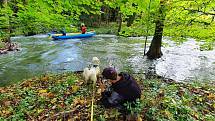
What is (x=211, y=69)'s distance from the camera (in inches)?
617

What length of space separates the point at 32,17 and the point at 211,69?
10.0 m

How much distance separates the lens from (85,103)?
266 inches

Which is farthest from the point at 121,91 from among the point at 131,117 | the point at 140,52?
the point at 140,52

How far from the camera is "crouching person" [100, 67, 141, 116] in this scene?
18.1 feet

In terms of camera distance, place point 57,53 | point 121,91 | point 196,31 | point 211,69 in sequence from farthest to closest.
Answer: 1. point 57,53
2. point 211,69
3. point 196,31
4. point 121,91

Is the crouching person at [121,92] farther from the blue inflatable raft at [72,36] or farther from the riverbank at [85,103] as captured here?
the blue inflatable raft at [72,36]

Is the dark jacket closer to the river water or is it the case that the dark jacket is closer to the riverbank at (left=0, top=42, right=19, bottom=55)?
the river water

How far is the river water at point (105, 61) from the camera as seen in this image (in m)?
14.4

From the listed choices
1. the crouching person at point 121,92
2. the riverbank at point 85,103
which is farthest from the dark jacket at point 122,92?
the riverbank at point 85,103

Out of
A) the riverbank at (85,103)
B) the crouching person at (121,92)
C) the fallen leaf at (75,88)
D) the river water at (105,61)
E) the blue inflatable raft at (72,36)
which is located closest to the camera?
the crouching person at (121,92)

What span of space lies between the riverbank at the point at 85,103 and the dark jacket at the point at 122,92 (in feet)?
0.94

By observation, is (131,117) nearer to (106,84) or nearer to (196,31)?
(106,84)

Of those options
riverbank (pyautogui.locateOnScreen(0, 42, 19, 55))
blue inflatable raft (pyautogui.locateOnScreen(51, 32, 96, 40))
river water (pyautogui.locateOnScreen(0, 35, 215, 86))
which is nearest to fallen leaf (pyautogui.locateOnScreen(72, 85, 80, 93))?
river water (pyautogui.locateOnScreen(0, 35, 215, 86))

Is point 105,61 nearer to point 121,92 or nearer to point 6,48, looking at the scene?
point 6,48
